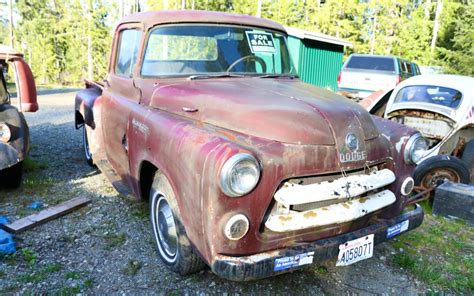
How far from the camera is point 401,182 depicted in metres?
2.99

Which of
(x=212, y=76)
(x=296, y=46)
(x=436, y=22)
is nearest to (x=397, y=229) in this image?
(x=212, y=76)

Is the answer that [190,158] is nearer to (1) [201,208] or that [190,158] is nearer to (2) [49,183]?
(1) [201,208]

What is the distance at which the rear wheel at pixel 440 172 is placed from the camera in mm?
4703

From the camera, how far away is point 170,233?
9.69 ft

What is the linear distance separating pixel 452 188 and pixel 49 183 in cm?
513

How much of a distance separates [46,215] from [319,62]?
1614 cm

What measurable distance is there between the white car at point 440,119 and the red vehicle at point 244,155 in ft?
6.49

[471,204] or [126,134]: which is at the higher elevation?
[126,134]

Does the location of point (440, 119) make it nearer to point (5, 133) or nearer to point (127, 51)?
point (127, 51)

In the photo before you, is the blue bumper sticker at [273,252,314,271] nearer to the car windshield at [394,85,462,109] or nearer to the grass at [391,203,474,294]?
the grass at [391,203,474,294]

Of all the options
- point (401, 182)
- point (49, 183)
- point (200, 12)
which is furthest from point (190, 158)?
point (49, 183)

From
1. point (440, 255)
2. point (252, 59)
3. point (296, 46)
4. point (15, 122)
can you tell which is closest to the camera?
point (440, 255)

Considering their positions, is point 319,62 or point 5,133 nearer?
point 5,133

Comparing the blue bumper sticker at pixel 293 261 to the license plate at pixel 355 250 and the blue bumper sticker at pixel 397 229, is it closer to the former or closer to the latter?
the license plate at pixel 355 250
